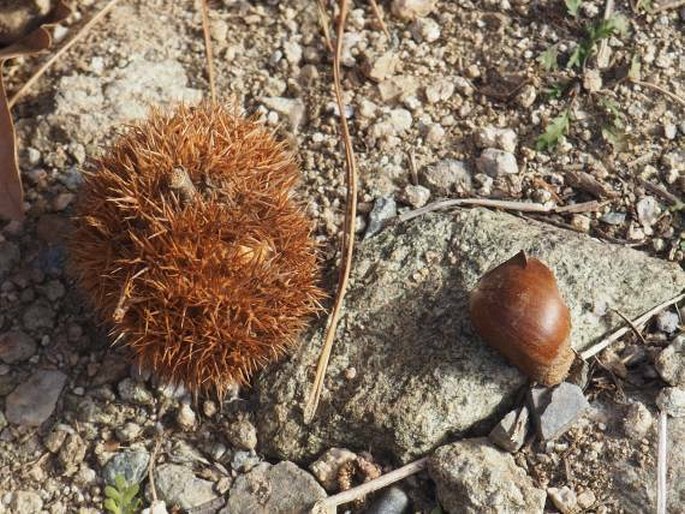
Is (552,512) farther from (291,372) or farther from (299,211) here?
(299,211)

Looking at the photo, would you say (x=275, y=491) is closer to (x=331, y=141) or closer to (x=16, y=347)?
(x=16, y=347)

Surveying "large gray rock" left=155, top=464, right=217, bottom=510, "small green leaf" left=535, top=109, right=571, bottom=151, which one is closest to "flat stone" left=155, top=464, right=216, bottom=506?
"large gray rock" left=155, top=464, right=217, bottom=510

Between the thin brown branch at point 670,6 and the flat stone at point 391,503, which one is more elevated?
the thin brown branch at point 670,6

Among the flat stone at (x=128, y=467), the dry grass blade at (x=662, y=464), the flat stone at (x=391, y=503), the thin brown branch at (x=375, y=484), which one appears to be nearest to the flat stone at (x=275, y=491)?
the thin brown branch at (x=375, y=484)

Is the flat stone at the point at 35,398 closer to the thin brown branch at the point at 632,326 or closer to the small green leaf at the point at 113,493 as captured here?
the small green leaf at the point at 113,493

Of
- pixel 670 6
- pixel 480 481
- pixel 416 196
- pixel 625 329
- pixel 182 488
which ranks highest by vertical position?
pixel 670 6

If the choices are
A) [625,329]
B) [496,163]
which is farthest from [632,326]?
[496,163]

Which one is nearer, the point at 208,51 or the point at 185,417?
the point at 185,417
